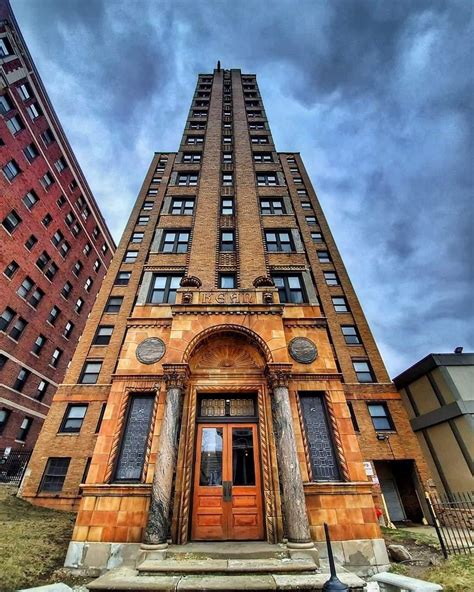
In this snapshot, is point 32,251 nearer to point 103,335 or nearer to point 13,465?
point 103,335

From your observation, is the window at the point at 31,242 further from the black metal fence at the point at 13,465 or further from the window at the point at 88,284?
the black metal fence at the point at 13,465

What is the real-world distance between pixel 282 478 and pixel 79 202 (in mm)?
41843

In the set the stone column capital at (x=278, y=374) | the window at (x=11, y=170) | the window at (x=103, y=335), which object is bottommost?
the stone column capital at (x=278, y=374)

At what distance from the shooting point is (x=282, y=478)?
857 centimetres

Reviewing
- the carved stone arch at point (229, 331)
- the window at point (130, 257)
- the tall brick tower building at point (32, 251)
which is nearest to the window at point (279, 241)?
the carved stone arch at point (229, 331)

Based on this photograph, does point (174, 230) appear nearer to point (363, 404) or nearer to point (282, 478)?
point (282, 478)

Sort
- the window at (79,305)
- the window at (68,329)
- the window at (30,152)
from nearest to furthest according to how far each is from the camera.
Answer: the window at (30,152)
the window at (68,329)
the window at (79,305)

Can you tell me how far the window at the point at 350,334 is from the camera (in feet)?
78.5

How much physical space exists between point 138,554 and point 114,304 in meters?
19.2

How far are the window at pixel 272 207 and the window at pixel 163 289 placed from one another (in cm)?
903

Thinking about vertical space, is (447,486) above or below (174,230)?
below

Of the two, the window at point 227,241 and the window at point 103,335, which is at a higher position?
the window at point 227,241

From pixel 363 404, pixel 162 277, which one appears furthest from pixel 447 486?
pixel 162 277

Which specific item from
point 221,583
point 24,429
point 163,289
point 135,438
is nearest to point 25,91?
point 163,289
